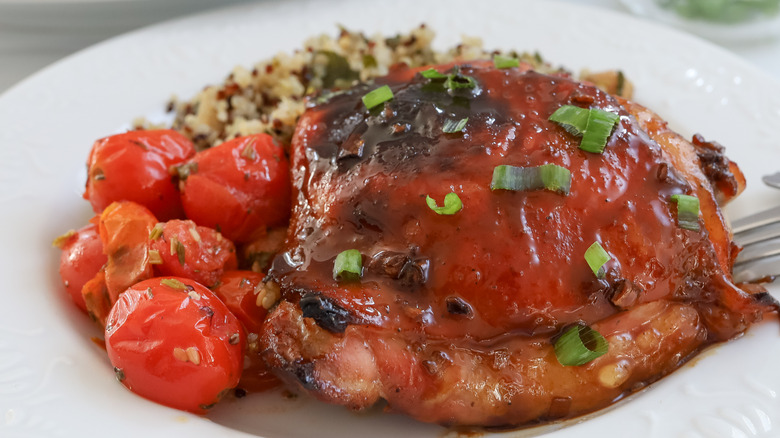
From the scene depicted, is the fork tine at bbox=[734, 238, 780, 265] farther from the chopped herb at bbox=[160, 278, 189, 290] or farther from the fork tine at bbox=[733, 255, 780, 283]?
the chopped herb at bbox=[160, 278, 189, 290]

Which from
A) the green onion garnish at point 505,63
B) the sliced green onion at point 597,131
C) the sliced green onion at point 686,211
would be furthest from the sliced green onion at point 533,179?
the green onion garnish at point 505,63

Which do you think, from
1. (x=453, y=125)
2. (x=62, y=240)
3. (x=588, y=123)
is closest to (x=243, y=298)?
(x=62, y=240)

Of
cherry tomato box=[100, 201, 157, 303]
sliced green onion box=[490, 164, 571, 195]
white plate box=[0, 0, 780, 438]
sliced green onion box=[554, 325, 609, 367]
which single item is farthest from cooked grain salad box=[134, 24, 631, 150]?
sliced green onion box=[554, 325, 609, 367]

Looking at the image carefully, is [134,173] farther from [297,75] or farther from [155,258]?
[297,75]

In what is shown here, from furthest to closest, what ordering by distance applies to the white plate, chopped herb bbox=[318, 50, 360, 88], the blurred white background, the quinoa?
the blurred white background
chopped herb bbox=[318, 50, 360, 88]
the quinoa
the white plate

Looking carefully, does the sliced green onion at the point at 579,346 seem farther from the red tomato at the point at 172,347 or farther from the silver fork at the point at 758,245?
the red tomato at the point at 172,347

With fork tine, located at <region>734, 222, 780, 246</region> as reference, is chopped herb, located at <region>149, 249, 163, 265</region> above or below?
above

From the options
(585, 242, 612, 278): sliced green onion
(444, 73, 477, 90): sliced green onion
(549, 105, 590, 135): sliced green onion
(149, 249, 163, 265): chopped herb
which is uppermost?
(549, 105, 590, 135): sliced green onion
